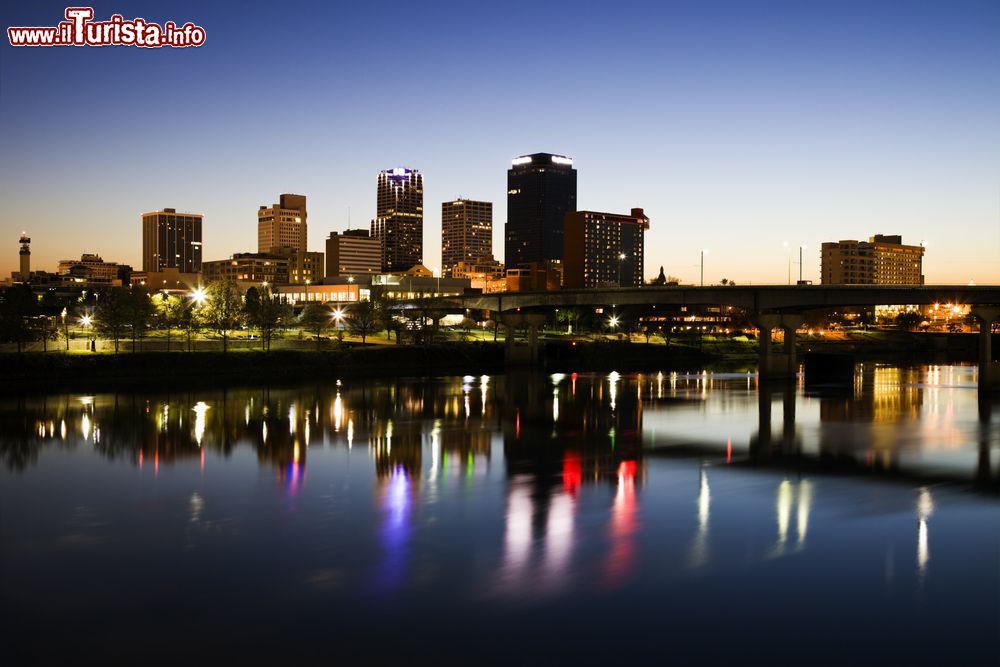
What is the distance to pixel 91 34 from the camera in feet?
189

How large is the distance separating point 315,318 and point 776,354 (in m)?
75.0

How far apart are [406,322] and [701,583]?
123575 mm

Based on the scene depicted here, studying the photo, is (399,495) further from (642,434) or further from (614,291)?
(614,291)

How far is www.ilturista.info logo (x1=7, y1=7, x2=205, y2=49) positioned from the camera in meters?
57.2

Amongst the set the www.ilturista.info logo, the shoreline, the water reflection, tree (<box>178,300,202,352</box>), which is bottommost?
the water reflection

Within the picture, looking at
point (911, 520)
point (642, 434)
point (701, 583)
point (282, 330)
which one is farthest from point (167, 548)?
point (282, 330)

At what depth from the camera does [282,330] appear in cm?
13075

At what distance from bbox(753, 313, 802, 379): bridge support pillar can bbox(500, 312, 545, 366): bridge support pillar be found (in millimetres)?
32939

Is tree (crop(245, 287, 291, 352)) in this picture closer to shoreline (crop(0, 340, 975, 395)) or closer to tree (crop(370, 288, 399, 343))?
shoreline (crop(0, 340, 975, 395))

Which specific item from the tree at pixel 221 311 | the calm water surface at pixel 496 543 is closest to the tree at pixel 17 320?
the tree at pixel 221 311

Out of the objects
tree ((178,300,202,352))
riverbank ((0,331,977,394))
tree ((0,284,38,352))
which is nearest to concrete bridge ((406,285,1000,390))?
riverbank ((0,331,977,394))

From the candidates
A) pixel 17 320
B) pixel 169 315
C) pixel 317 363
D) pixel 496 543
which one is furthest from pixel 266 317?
pixel 496 543

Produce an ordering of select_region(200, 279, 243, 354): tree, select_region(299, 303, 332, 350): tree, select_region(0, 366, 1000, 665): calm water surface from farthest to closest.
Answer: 1. select_region(299, 303, 332, 350): tree
2. select_region(200, 279, 243, 354): tree
3. select_region(0, 366, 1000, 665): calm water surface

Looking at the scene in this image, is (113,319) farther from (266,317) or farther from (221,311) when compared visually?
(221,311)
